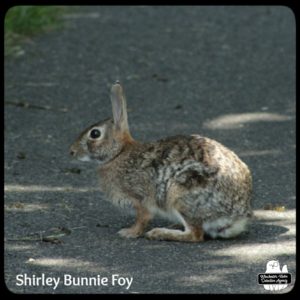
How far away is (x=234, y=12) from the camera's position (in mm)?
15039

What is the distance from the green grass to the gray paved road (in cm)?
17

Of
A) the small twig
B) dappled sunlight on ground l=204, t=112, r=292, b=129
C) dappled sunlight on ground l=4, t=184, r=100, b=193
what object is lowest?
dappled sunlight on ground l=4, t=184, r=100, b=193

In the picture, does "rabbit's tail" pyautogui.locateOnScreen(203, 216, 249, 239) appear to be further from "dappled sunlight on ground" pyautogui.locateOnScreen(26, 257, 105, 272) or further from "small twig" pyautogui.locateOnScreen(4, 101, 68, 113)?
"small twig" pyautogui.locateOnScreen(4, 101, 68, 113)

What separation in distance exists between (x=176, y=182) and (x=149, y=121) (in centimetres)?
337

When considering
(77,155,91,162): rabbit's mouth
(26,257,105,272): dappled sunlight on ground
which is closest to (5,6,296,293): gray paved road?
(26,257,105,272): dappled sunlight on ground

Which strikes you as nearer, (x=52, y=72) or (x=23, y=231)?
(x=23, y=231)

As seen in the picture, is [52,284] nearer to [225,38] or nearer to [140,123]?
[140,123]

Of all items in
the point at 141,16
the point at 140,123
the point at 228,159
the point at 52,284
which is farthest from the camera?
the point at 141,16

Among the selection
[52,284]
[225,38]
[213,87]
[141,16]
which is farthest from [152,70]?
[52,284]

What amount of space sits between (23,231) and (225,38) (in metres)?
6.92

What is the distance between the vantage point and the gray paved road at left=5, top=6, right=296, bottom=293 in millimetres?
6648

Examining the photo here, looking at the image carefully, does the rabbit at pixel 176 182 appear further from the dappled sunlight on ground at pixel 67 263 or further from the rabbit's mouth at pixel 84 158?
the dappled sunlight on ground at pixel 67 263

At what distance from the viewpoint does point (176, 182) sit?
7.04 m

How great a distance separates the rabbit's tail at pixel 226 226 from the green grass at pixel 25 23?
5.67 meters
